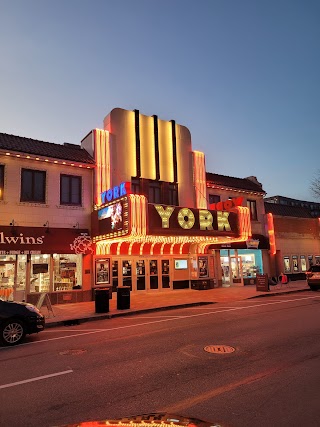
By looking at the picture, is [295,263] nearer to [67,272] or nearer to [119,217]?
[119,217]

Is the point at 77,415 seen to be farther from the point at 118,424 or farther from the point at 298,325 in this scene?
the point at 298,325

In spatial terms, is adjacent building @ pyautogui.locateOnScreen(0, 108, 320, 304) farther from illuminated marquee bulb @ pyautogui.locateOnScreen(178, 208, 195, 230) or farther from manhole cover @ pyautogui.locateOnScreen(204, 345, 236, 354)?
manhole cover @ pyautogui.locateOnScreen(204, 345, 236, 354)

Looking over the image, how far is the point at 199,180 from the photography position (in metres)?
24.7

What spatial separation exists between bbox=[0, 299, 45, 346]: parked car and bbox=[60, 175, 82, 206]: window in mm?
9799

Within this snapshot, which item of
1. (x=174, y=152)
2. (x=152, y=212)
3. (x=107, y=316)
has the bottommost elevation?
(x=107, y=316)

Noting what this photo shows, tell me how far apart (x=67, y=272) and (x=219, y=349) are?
12587 millimetres

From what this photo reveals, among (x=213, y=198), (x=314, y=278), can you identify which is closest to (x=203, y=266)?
(x=213, y=198)

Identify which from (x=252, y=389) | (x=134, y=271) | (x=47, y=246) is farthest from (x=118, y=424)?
(x=134, y=271)

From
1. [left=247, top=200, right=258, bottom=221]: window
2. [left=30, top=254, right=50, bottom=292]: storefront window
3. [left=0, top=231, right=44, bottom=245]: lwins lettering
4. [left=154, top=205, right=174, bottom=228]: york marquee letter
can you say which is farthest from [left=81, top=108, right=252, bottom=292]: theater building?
[left=247, top=200, right=258, bottom=221]: window

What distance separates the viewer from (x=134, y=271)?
21672 mm

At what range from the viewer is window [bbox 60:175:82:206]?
19359 millimetres

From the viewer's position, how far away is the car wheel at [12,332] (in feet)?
31.1

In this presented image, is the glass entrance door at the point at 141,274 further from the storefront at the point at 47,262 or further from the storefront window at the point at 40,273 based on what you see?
the storefront window at the point at 40,273

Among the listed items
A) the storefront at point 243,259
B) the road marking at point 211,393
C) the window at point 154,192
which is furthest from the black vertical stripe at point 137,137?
the road marking at point 211,393
